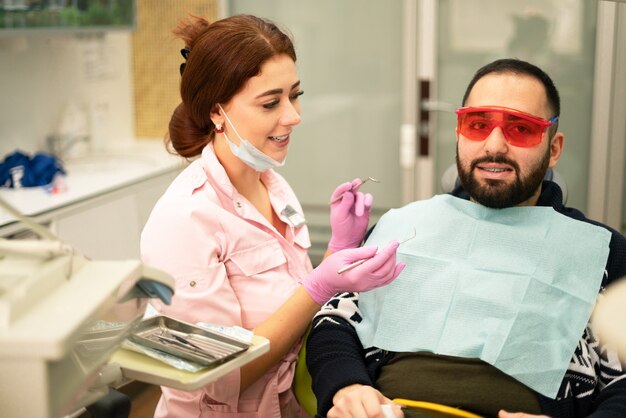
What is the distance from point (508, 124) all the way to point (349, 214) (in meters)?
0.50

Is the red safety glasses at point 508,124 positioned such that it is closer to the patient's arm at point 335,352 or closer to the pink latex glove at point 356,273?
the pink latex glove at point 356,273

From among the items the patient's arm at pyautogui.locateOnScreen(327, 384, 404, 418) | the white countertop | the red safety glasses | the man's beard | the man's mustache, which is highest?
the red safety glasses

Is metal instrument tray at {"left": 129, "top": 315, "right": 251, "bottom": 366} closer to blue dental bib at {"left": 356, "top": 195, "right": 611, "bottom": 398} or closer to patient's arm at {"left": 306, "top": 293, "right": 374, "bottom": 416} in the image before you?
patient's arm at {"left": 306, "top": 293, "right": 374, "bottom": 416}

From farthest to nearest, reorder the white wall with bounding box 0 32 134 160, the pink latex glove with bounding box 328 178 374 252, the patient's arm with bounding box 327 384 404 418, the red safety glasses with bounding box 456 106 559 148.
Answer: the white wall with bounding box 0 32 134 160 → the pink latex glove with bounding box 328 178 374 252 → the red safety glasses with bounding box 456 106 559 148 → the patient's arm with bounding box 327 384 404 418

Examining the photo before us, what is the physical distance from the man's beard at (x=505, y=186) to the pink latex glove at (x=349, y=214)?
304mm

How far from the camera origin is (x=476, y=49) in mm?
3869

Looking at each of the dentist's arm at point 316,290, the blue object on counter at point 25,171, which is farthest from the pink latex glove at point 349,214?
the blue object on counter at point 25,171

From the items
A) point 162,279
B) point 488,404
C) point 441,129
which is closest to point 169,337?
point 162,279

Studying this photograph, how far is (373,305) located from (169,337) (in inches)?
24.9

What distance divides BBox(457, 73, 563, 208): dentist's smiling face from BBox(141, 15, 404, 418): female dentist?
326 mm

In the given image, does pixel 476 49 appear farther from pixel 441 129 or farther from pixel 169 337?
pixel 169 337

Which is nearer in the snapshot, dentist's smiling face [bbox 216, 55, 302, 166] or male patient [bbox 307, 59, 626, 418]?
male patient [bbox 307, 59, 626, 418]

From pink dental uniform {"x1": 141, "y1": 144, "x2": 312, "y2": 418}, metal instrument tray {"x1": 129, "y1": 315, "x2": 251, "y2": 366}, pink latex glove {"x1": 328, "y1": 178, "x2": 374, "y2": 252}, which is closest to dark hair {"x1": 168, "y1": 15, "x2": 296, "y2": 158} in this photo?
pink dental uniform {"x1": 141, "y1": 144, "x2": 312, "y2": 418}

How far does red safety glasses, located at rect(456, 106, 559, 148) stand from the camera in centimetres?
181
